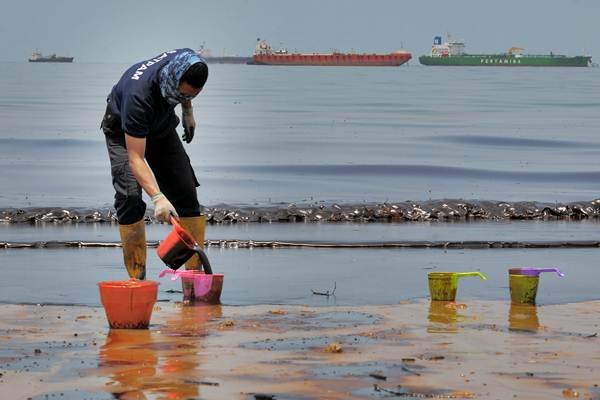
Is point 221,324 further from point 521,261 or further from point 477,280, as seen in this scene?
point 521,261

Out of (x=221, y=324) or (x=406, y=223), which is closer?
(x=221, y=324)

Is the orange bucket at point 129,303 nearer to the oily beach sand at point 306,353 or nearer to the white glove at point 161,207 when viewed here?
the oily beach sand at point 306,353

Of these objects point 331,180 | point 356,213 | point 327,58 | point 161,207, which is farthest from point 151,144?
point 327,58

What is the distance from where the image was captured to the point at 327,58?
6053 inches

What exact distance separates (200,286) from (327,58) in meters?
146

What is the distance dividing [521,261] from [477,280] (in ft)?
5.02

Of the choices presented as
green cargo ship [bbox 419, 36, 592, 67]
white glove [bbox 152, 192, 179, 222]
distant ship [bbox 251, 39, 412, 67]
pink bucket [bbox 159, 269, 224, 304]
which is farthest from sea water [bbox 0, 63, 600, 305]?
green cargo ship [bbox 419, 36, 592, 67]

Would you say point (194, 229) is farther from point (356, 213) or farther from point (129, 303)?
point (356, 213)

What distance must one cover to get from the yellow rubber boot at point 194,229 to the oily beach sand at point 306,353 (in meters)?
0.36

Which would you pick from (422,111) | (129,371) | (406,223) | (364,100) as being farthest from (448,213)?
(364,100)

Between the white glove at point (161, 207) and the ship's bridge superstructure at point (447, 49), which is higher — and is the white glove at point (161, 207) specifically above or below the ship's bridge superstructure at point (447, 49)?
below

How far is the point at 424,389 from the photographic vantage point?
591cm

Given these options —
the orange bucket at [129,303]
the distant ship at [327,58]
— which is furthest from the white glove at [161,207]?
the distant ship at [327,58]

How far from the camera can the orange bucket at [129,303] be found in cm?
739
